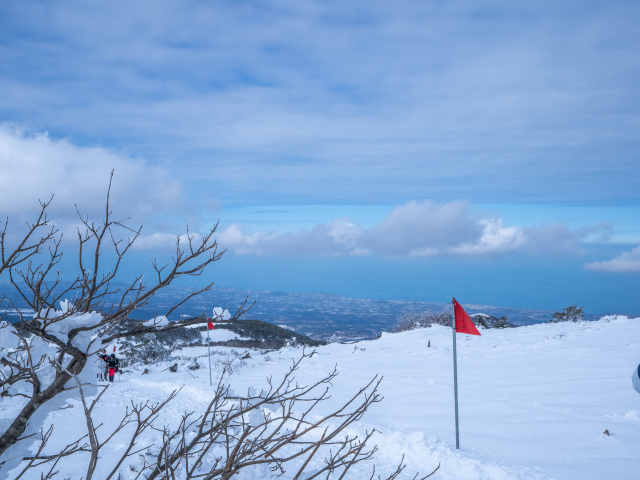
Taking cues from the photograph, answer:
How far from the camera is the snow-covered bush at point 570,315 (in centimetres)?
2085

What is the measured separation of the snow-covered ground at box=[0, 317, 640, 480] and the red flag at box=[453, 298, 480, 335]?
1884 millimetres

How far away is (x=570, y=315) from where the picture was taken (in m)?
21.1

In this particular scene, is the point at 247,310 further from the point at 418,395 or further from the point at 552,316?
the point at 552,316

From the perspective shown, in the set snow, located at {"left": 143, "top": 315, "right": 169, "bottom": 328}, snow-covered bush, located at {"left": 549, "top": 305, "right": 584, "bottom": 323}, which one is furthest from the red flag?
snow-covered bush, located at {"left": 549, "top": 305, "right": 584, "bottom": 323}

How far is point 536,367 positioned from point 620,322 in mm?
8202

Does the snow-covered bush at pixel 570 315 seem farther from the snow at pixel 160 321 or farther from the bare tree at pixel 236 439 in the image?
the snow at pixel 160 321

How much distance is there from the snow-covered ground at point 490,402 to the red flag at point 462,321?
1884 millimetres

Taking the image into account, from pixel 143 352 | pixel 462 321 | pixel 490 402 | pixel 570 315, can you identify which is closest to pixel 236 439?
pixel 462 321

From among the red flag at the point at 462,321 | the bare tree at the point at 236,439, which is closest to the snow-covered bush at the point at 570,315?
the red flag at the point at 462,321

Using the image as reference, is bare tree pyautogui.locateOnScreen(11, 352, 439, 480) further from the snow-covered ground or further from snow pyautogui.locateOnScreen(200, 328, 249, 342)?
snow pyautogui.locateOnScreen(200, 328, 249, 342)

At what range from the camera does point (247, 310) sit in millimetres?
Answer: 2561

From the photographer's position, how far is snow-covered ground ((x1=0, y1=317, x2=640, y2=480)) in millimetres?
5582

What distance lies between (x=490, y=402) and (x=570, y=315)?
16.6m

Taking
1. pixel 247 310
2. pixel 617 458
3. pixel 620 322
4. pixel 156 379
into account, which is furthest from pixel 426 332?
pixel 247 310
